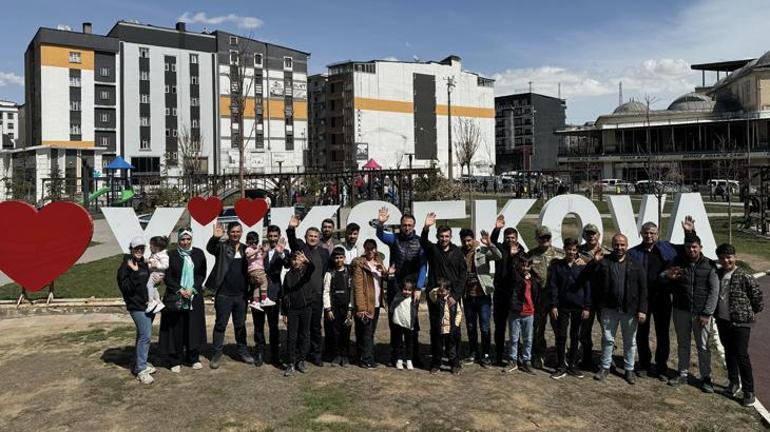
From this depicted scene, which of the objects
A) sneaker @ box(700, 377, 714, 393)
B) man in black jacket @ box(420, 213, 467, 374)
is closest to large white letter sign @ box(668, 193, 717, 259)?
sneaker @ box(700, 377, 714, 393)

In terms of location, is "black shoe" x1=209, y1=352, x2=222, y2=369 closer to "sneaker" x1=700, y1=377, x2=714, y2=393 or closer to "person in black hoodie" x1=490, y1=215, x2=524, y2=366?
"person in black hoodie" x1=490, y1=215, x2=524, y2=366

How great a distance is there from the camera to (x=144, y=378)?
269 inches

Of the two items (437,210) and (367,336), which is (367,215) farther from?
(367,336)

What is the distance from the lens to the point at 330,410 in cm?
599

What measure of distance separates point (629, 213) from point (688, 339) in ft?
16.7

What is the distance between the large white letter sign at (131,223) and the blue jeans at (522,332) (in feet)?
21.5

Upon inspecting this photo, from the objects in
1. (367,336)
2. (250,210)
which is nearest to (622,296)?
(367,336)

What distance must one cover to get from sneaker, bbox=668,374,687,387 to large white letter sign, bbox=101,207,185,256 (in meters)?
8.31

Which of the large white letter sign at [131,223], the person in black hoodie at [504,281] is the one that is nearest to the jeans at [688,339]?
the person in black hoodie at [504,281]

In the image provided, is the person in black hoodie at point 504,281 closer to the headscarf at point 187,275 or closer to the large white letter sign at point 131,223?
the headscarf at point 187,275

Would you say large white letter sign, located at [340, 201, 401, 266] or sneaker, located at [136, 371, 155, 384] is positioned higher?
large white letter sign, located at [340, 201, 401, 266]

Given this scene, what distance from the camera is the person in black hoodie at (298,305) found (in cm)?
695

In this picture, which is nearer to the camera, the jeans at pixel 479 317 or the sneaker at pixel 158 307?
the sneaker at pixel 158 307

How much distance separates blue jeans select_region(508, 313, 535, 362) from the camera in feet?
23.1
